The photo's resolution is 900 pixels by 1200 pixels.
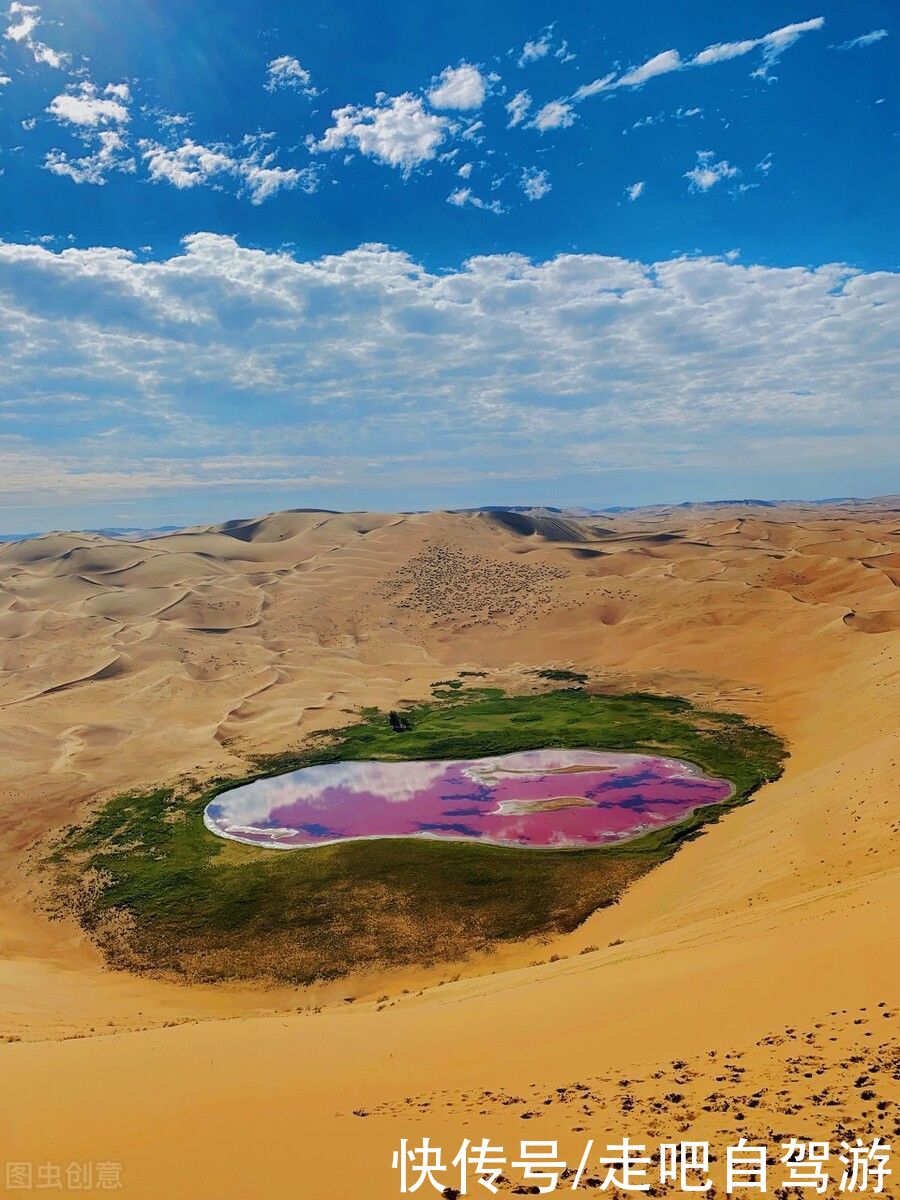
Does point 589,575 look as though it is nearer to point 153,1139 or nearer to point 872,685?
point 872,685

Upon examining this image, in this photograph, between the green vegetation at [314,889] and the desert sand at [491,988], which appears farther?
the green vegetation at [314,889]

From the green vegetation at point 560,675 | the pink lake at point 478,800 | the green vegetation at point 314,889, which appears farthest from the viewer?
the green vegetation at point 560,675

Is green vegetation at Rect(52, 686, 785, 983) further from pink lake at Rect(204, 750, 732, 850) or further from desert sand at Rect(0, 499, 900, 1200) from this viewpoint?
pink lake at Rect(204, 750, 732, 850)

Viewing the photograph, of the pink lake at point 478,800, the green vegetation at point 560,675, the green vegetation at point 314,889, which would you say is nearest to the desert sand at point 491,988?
the green vegetation at point 314,889

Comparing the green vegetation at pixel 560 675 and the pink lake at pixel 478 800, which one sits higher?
the green vegetation at pixel 560 675

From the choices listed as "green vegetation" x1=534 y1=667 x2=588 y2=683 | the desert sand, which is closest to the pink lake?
the desert sand

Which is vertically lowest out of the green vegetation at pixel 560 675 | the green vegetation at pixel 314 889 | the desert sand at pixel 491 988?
the green vegetation at pixel 314 889

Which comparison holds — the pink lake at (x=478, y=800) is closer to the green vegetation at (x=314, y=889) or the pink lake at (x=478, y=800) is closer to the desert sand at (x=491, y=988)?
the green vegetation at (x=314, y=889)

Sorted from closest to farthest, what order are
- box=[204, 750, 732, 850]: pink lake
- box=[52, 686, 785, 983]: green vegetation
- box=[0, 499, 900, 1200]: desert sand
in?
box=[0, 499, 900, 1200]: desert sand → box=[52, 686, 785, 983]: green vegetation → box=[204, 750, 732, 850]: pink lake
